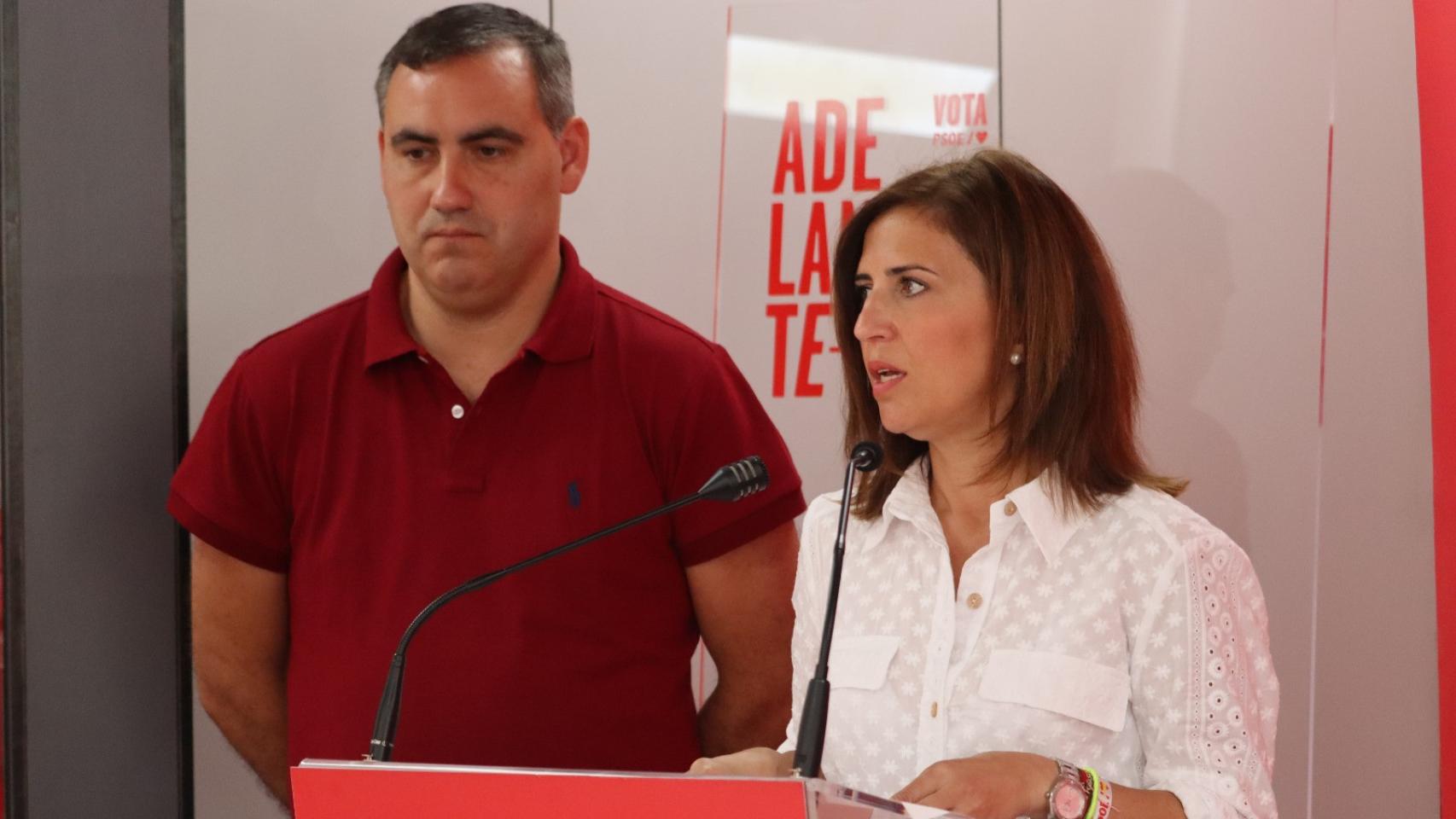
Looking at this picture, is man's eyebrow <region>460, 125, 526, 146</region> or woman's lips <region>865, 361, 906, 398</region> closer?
woman's lips <region>865, 361, 906, 398</region>

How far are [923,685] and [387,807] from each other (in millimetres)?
714

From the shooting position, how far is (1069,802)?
1.71m

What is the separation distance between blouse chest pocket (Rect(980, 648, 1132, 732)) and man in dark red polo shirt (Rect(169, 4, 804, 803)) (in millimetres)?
838

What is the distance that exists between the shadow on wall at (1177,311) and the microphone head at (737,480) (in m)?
0.96

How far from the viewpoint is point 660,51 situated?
2953 millimetres

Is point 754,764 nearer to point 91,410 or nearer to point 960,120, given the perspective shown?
point 960,120

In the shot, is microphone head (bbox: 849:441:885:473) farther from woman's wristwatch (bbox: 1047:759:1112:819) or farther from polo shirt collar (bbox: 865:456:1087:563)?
woman's wristwatch (bbox: 1047:759:1112:819)

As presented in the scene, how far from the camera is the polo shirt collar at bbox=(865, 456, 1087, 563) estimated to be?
6.40 ft

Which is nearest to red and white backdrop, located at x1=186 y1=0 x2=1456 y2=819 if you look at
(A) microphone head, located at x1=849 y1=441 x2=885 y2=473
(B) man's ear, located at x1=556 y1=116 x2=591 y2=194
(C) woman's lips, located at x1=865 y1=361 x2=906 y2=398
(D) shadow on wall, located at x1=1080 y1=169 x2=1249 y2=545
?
(D) shadow on wall, located at x1=1080 y1=169 x2=1249 y2=545

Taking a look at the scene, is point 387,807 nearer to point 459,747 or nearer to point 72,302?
point 459,747

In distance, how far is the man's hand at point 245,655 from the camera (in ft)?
9.07

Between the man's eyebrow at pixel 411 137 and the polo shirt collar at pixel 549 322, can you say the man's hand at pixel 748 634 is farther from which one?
the man's eyebrow at pixel 411 137

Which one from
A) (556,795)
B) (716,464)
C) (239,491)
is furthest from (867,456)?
(239,491)

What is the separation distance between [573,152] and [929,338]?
1.06m
